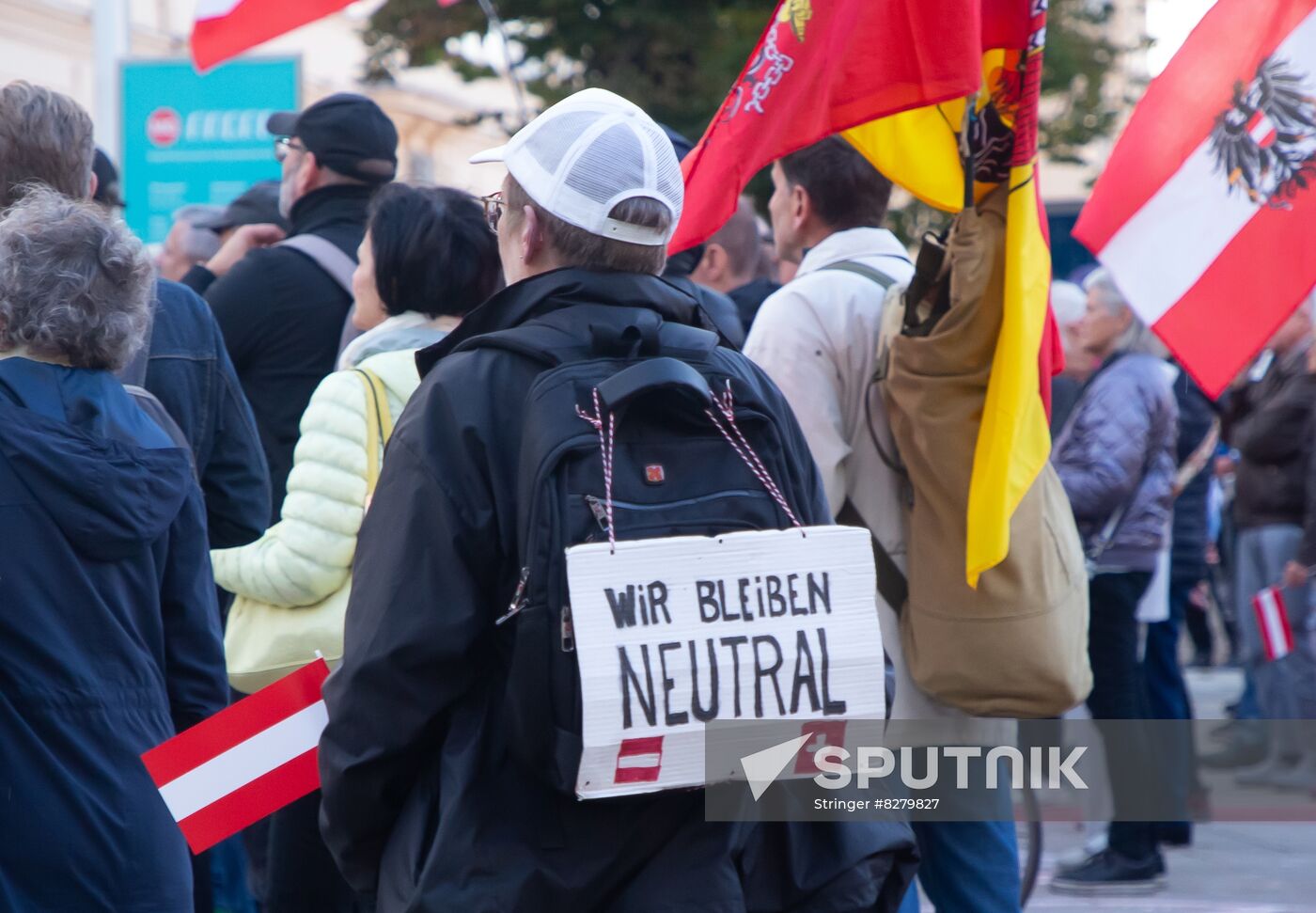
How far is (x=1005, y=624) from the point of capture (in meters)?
3.61

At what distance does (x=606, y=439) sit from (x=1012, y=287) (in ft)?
4.84

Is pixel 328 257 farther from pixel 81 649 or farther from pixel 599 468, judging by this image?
pixel 599 468

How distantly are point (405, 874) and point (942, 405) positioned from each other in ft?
5.77

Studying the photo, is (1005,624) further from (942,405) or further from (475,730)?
(475,730)

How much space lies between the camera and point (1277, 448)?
7.59 meters

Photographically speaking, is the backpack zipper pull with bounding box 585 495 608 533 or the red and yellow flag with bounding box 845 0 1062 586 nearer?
the backpack zipper pull with bounding box 585 495 608 533

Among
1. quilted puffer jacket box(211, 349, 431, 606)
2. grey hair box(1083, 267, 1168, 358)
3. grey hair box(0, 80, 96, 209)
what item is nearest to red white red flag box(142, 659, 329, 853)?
quilted puffer jacket box(211, 349, 431, 606)

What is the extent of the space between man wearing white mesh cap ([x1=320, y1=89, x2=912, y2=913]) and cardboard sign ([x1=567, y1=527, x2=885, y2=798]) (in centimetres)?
5

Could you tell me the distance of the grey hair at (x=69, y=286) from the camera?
2.84m

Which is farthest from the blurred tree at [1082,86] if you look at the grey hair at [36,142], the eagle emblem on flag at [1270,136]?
the grey hair at [36,142]

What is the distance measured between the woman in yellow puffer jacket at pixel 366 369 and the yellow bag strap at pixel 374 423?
0.03 ft

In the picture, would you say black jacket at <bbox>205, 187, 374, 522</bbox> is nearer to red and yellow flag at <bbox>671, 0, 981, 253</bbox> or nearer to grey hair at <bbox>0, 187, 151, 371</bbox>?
red and yellow flag at <bbox>671, 0, 981, 253</bbox>

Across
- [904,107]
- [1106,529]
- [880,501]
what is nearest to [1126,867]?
[1106,529]

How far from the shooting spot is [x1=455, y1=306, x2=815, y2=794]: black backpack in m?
2.19
